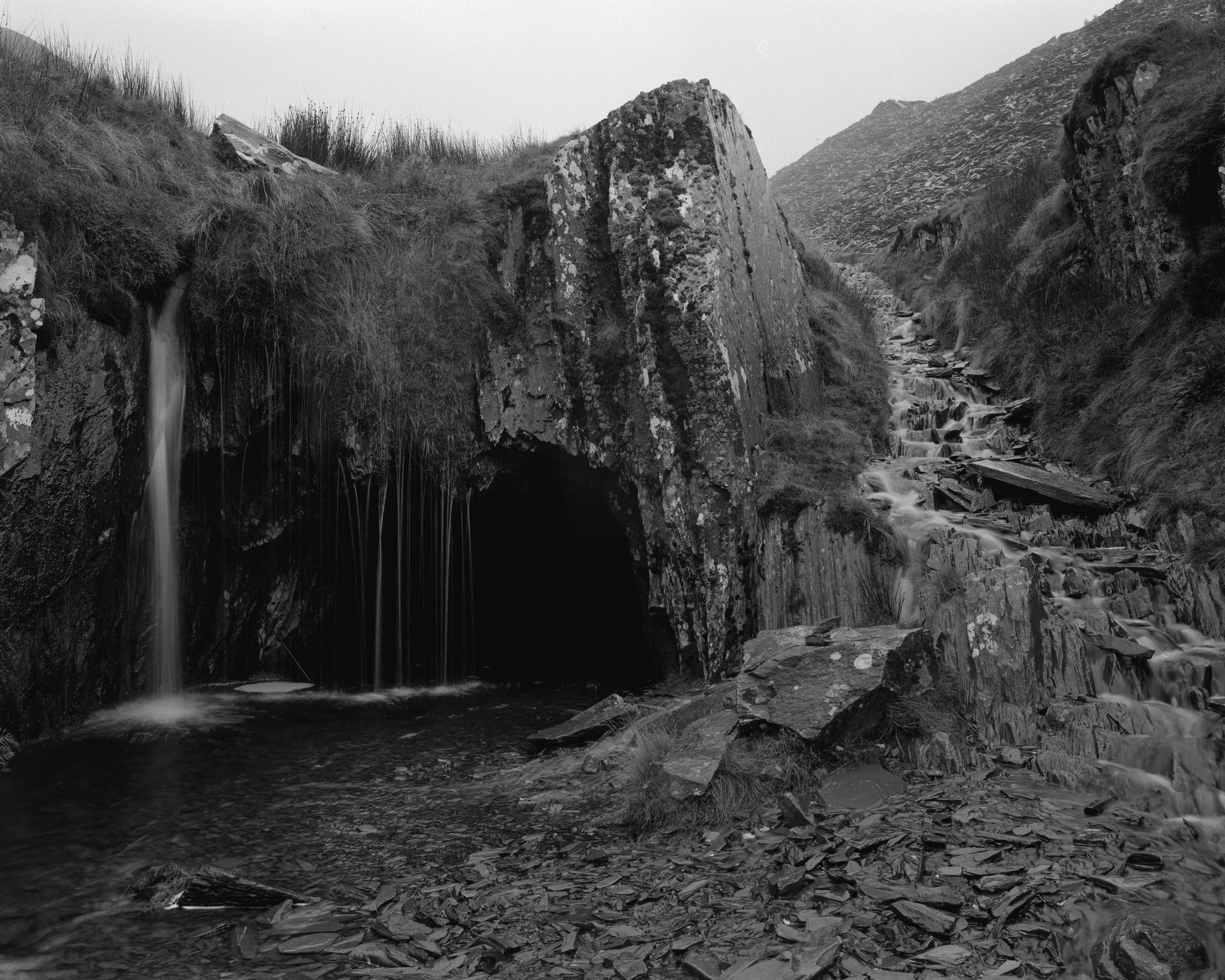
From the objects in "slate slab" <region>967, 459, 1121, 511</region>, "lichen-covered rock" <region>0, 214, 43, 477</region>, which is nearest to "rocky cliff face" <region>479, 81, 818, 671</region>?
"slate slab" <region>967, 459, 1121, 511</region>

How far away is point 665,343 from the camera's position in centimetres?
864

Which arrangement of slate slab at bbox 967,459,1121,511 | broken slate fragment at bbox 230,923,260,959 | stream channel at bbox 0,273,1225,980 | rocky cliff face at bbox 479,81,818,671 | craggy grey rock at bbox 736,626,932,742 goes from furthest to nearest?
rocky cliff face at bbox 479,81,818,671 < slate slab at bbox 967,459,1121,511 < craggy grey rock at bbox 736,626,932,742 < broken slate fragment at bbox 230,923,260,959 < stream channel at bbox 0,273,1225,980

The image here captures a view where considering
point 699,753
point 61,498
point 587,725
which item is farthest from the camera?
point 61,498

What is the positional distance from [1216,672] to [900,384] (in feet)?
22.4

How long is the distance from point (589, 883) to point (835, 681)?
220 cm

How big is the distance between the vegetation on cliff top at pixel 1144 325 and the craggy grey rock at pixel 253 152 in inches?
386

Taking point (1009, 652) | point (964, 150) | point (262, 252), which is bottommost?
point (1009, 652)

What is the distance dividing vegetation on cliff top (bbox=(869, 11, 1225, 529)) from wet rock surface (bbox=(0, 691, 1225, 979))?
168 inches

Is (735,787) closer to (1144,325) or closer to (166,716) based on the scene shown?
(166,716)

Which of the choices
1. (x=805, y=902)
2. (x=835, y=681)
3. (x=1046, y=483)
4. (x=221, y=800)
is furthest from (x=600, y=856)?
(x=1046, y=483)

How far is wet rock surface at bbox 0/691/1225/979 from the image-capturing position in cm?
310

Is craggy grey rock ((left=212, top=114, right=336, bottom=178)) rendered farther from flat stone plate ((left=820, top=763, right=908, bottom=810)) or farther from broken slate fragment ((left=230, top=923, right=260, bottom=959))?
flat stone plate ((left=820, top=763, right=908, bottom=810))

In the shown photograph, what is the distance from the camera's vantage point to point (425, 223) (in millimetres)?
9891

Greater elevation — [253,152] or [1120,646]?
[253,152]
